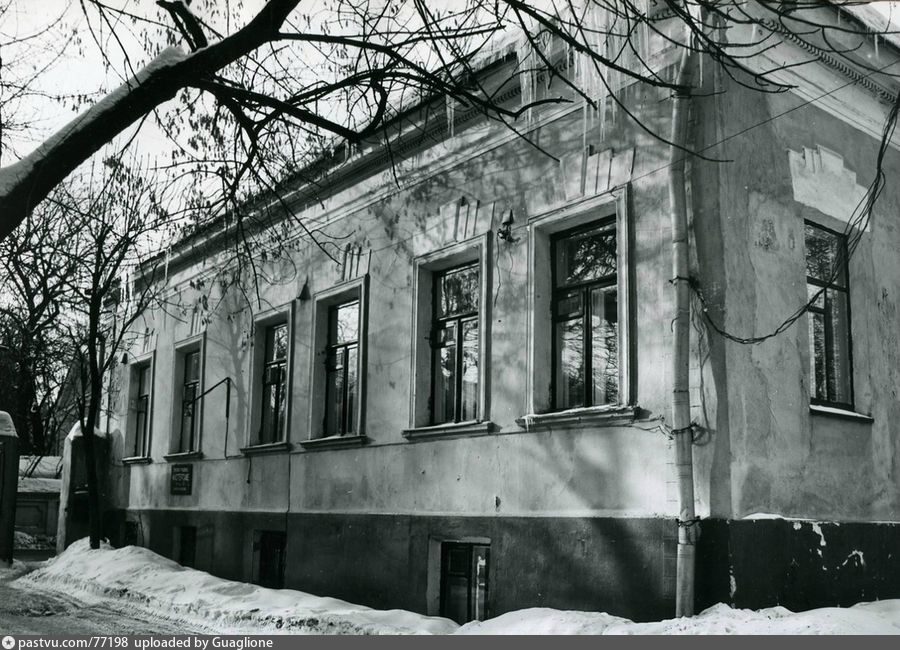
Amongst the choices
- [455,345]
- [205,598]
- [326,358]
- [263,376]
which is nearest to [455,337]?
[455,345]

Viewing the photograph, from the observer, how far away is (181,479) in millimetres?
16250

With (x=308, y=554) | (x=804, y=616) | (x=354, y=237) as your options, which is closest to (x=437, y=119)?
(x=354, y=237)

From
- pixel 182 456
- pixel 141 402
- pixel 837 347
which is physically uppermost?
pixel 141 402

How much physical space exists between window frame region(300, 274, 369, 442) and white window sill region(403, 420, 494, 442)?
1.19 m

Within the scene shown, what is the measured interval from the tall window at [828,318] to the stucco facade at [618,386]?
11cm

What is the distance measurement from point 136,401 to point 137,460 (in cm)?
173

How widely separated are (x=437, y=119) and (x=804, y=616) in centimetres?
643

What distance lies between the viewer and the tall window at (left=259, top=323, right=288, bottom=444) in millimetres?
14164

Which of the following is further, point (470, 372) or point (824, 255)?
point (470, 372)

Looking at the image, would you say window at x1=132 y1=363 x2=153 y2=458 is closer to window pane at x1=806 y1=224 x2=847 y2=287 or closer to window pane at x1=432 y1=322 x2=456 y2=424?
window pane at x1=432 y1=322 x2=456 y2=424

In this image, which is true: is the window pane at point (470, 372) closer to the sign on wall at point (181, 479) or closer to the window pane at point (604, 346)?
the window pane at point (604, 346)

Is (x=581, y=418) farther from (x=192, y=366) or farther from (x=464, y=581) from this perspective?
(x=192, y=366)

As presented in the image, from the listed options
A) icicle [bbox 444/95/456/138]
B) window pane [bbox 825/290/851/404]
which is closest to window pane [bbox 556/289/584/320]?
window pane [bbox 825/290/851/404]

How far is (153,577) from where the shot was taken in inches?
524
